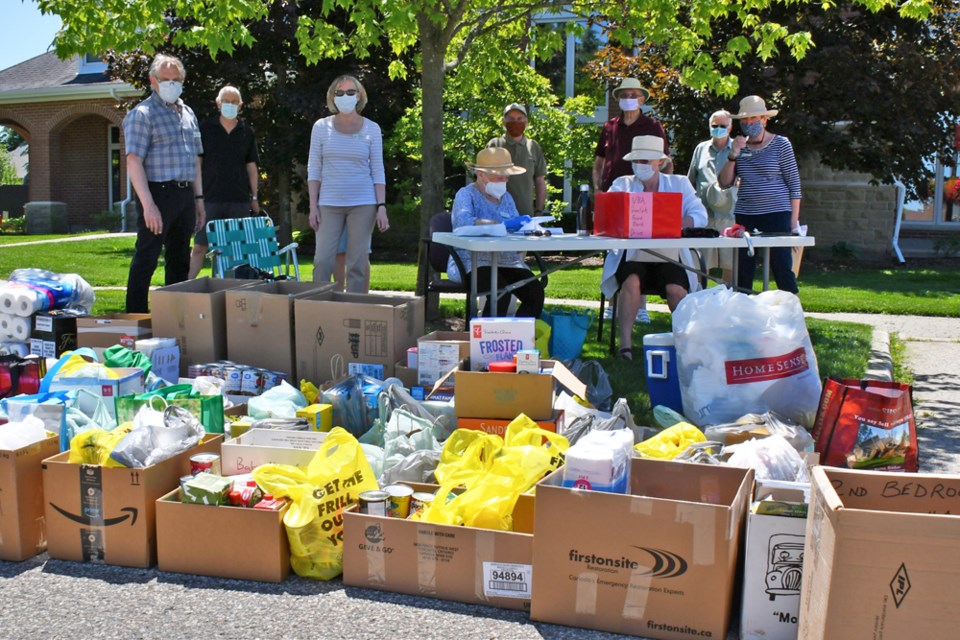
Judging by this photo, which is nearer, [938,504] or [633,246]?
[938,504]

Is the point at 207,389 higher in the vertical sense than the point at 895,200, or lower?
lower

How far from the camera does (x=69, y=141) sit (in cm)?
2569

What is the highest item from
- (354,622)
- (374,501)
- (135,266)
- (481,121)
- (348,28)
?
(348,28)

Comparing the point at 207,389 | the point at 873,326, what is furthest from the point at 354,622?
the point at 873,326

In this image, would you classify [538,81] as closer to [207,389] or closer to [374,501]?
[207,389]

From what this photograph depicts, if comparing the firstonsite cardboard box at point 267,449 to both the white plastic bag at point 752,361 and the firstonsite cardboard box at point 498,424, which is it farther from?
the white plastic bag at point 752,361

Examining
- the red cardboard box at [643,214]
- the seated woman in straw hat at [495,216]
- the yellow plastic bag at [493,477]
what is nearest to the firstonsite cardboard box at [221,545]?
the yellow plastic bag at [493,477]

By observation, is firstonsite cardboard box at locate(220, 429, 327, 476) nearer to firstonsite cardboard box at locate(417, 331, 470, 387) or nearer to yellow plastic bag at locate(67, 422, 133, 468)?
yellow plastic bag at locate(67, 422, 133, 468)

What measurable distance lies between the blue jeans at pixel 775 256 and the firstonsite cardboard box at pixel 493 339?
300 cm

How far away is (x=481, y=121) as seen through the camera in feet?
51.0

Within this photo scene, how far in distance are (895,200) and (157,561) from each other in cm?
1488

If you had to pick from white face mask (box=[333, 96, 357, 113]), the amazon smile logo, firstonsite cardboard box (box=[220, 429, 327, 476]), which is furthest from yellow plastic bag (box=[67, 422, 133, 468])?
white face mask (box=[333, 96, 357, 113])

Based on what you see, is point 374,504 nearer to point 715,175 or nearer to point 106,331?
point 106,331

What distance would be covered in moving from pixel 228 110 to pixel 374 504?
17.2ft
